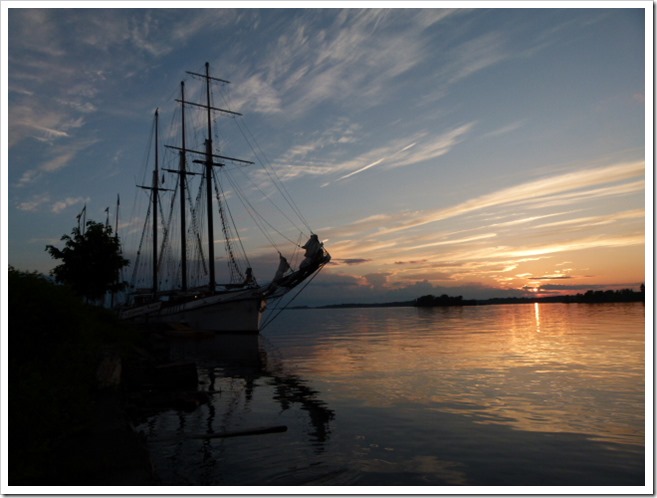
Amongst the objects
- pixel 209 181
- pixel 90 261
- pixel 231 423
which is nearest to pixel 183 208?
pixel 209 181

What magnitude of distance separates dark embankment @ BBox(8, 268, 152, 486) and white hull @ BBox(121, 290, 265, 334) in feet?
145

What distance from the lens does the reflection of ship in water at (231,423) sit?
461 inches

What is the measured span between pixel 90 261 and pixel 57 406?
36563 millimetres

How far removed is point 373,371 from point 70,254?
29304 millimetres

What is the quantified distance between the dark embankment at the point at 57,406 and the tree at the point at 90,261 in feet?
98.9

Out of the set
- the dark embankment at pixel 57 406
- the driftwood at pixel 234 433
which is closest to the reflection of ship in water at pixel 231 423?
the driftwood at pixel 234 433

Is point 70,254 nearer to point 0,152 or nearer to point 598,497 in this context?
point 0,152

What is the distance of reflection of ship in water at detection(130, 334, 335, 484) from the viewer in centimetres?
1172

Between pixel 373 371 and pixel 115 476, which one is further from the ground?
pixel 115 476

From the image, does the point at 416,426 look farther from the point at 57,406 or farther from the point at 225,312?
the point at 225,312

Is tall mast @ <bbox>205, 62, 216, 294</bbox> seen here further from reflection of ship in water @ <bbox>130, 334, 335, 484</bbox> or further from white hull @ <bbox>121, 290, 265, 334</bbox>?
reflection of ship in water @ <bbox>130, 334, 335, 484</bbox>

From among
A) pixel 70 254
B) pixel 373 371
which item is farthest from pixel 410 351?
pixel 70 254

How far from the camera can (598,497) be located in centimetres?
815

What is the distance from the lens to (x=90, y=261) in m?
43.9
